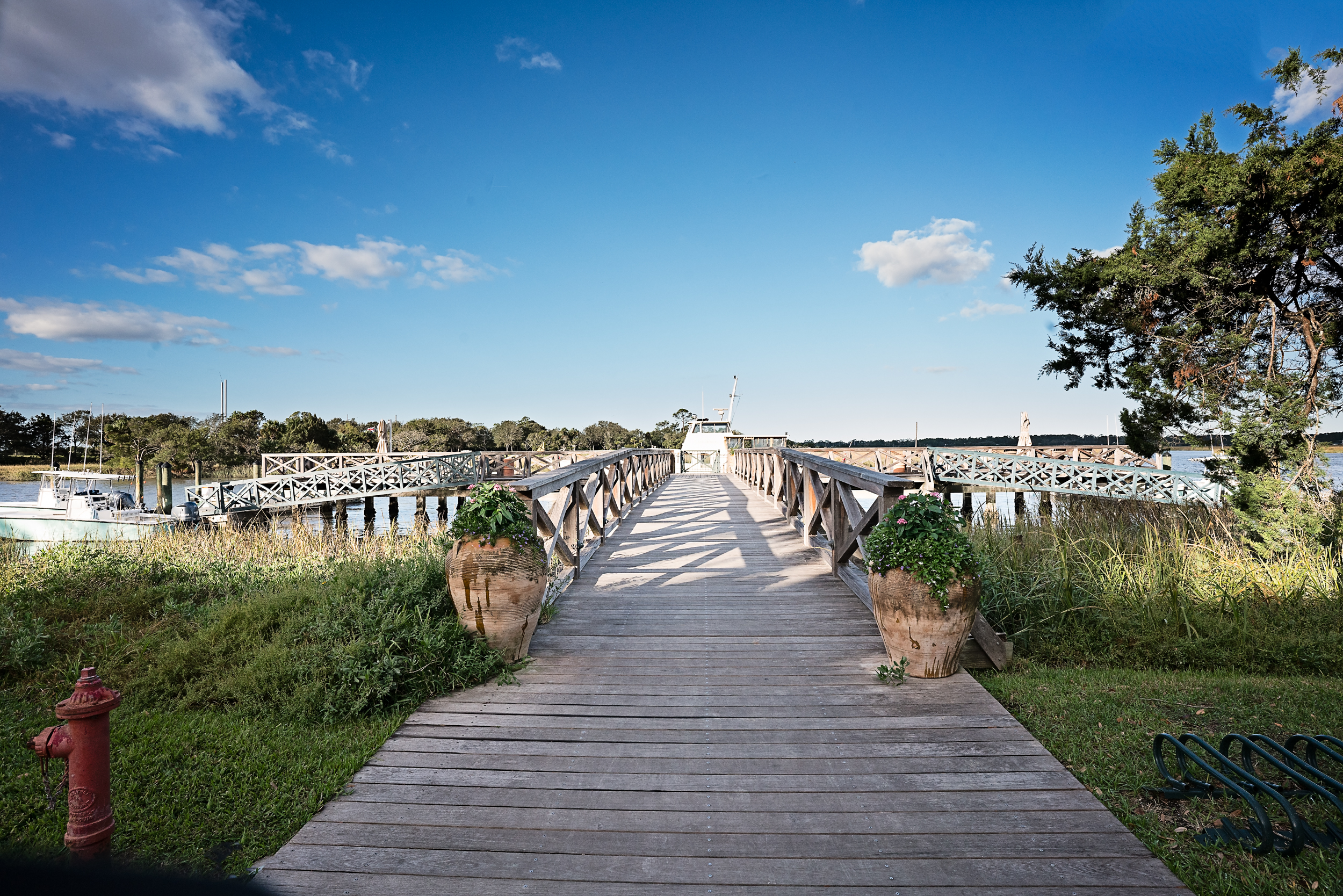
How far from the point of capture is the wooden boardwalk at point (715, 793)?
7.34 ft

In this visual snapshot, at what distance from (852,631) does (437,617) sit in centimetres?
301

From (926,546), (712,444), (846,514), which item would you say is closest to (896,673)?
(926,546)

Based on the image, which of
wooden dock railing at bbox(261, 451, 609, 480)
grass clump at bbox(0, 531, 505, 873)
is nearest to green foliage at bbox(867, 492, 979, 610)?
grass clump at bbox(0, 531, 505, 873)

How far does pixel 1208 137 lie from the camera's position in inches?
402

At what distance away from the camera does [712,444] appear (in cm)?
3459

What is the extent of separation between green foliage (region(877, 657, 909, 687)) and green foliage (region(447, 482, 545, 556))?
2.34 meters

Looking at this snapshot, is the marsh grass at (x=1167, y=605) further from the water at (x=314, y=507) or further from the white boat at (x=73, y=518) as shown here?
the water at (x=314, y=507)

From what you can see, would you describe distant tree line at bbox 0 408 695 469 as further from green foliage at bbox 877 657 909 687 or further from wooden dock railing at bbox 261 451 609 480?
green foliage at bbox 877 657 909 687

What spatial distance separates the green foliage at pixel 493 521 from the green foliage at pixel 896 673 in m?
2.34

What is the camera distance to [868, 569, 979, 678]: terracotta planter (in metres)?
3.83

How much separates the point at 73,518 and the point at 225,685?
692 inches

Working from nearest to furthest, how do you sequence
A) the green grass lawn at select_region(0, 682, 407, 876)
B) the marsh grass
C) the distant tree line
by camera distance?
the green grass lawn at select_region(0, 682, 407, 876) < the marsh grass < the distant tree line

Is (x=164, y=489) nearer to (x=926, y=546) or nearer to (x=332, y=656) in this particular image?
(x=332, y=656)

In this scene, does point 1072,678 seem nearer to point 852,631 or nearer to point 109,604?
point 852,631
